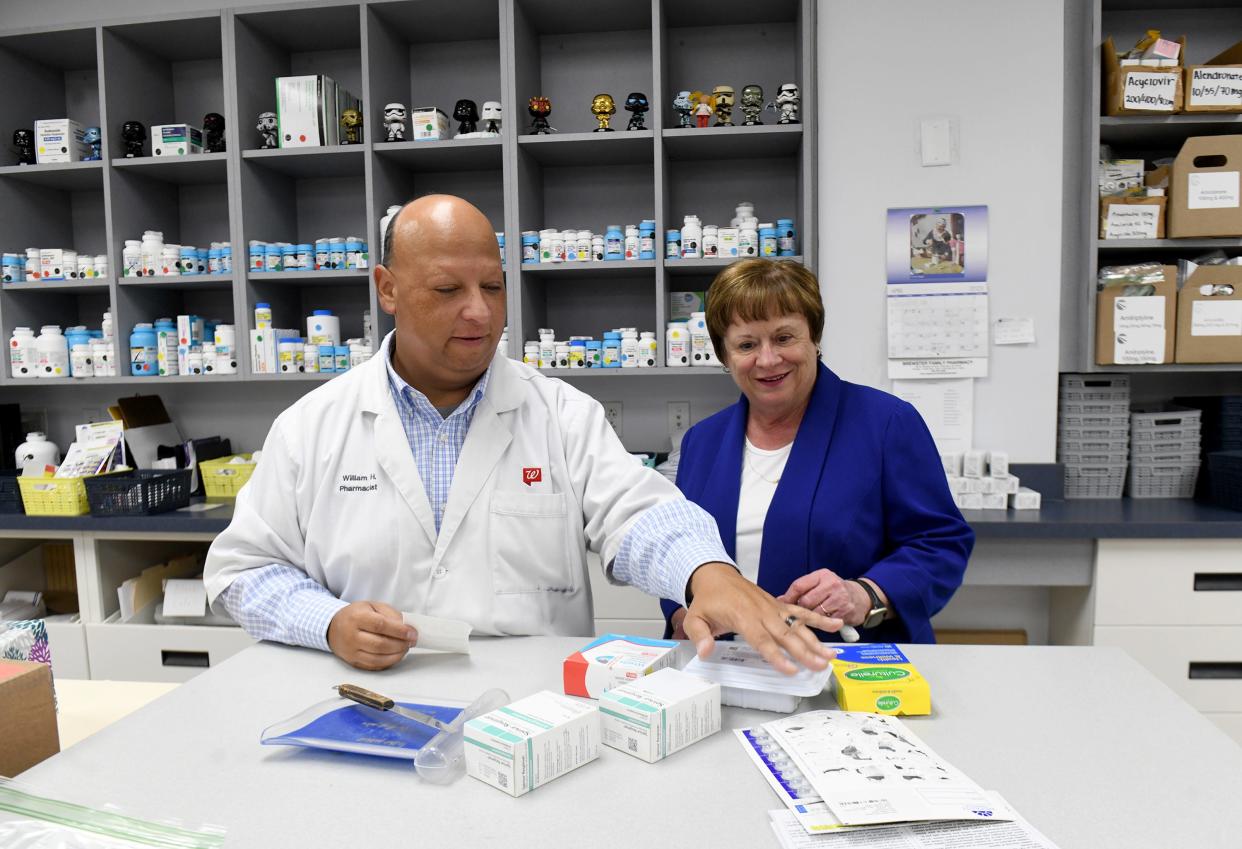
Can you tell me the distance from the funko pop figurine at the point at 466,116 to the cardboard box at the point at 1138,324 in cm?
212

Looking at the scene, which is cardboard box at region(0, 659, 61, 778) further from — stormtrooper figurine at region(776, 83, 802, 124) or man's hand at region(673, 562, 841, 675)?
stormtrooper figurine at region(776, 83, 802, 124)

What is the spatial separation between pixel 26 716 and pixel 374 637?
0.40 meters

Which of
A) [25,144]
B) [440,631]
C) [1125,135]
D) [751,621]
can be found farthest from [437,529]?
[25,144]

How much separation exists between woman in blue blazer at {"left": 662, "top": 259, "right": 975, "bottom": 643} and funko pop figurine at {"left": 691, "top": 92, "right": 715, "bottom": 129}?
129 cm

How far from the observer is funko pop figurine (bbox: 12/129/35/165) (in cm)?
303

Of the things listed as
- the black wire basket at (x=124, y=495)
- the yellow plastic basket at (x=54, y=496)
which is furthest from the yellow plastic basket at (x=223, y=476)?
the yellow plastic basket at (x=54, y=496)

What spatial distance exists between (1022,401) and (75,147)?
3478 millimetres

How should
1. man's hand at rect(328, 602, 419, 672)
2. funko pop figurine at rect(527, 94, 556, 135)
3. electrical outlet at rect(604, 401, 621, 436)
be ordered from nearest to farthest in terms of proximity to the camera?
man's hand at rect(328, 602, 419, 672), funko pop figurine at rect(527, 94, 556, 135), electrical outlet at rect(604, 401, 621, 436)

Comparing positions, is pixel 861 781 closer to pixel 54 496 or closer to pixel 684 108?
pixel 684 108

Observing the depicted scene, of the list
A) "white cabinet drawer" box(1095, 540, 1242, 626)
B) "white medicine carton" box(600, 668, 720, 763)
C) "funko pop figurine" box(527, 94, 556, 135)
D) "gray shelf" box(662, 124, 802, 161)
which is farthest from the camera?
"funko pop figurine" box(527, 94, 556, 135)

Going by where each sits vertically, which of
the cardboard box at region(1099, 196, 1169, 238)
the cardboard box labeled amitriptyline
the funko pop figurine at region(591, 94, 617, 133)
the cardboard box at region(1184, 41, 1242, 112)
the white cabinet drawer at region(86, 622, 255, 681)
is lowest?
the white cabinet drawer at region(86, 622, 255, 681)

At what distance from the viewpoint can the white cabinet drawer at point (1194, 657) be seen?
228cm

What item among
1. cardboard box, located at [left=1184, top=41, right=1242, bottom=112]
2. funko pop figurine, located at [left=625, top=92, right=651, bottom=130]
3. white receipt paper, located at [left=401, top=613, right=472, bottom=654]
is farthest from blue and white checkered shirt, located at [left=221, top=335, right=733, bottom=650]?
cardboard box, located at [left=1184, top=41, right=1242, bottom=112]

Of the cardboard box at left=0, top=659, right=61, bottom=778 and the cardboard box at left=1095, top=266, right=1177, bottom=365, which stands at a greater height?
the cardboard box at left=1095, top=266, right=1177, bottom=365
